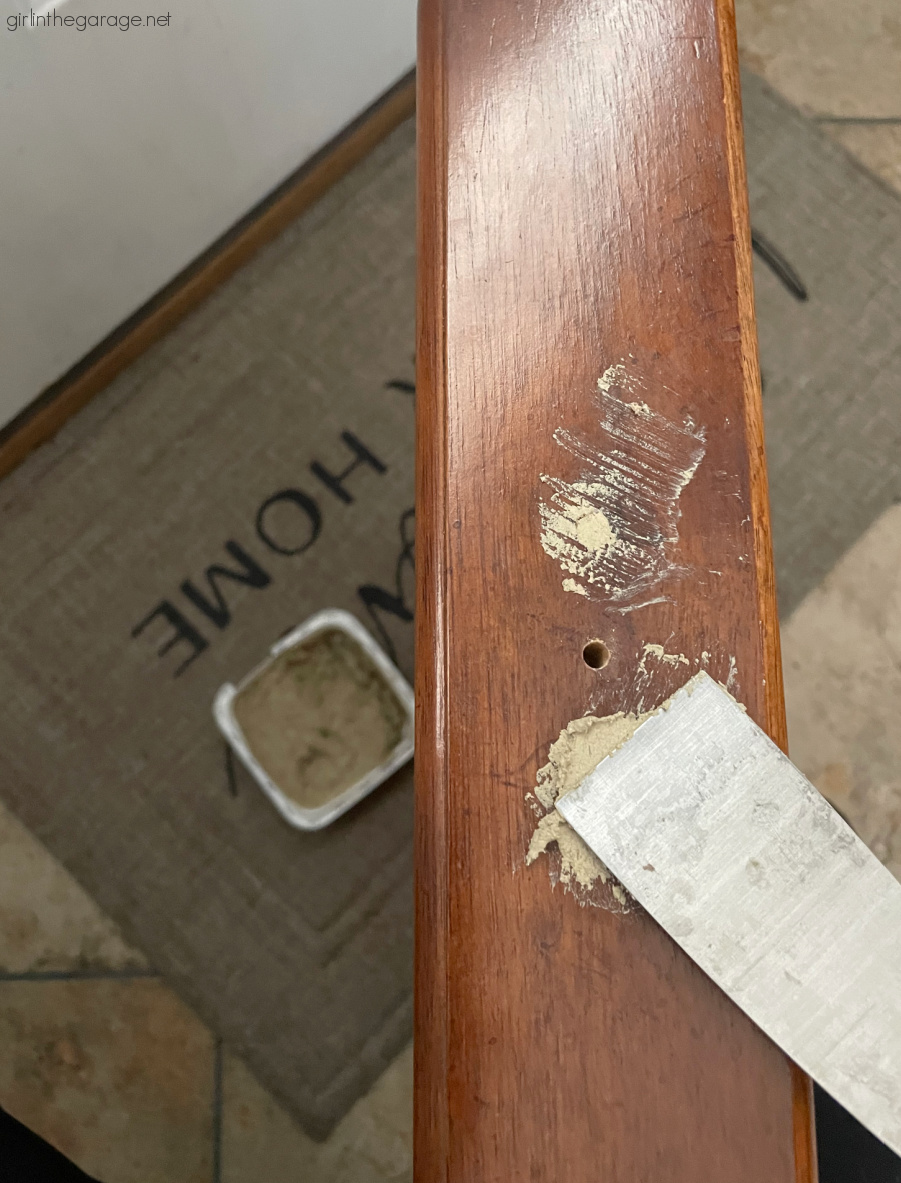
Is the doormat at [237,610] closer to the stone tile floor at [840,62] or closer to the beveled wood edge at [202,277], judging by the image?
the beveled wood edge at [202,277]

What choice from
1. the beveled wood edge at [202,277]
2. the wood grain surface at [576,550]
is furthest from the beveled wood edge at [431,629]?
the beveled wood edge at [202,277]

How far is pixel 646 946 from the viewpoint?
413 millimetres

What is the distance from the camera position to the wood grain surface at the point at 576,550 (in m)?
0.40

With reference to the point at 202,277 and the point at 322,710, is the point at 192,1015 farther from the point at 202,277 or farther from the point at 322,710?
the point at 202,277

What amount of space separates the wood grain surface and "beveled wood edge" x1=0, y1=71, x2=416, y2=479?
62cm

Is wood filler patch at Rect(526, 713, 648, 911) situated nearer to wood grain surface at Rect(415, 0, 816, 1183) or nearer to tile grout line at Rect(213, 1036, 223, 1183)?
wood grain surface at Rect(415, 0, 816, 1183)

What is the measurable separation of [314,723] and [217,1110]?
0.45 meters

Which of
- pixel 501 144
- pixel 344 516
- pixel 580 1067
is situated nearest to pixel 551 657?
pixel 580 1067

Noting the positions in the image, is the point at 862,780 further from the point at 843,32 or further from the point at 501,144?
the point at 843,32

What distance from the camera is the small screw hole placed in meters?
0.44

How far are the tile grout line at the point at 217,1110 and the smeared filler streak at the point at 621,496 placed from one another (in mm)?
801

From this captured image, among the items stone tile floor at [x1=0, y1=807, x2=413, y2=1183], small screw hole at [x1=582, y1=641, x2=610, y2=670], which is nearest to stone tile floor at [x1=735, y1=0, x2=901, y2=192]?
small screw hole at [x1=582, y1=641, x2=610, y2=670]

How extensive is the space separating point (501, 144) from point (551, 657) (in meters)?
0.31

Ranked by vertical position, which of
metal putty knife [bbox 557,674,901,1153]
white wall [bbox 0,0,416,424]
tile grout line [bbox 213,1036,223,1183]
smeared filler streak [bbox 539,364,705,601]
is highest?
white wall [bbox 0,0,416,424]
